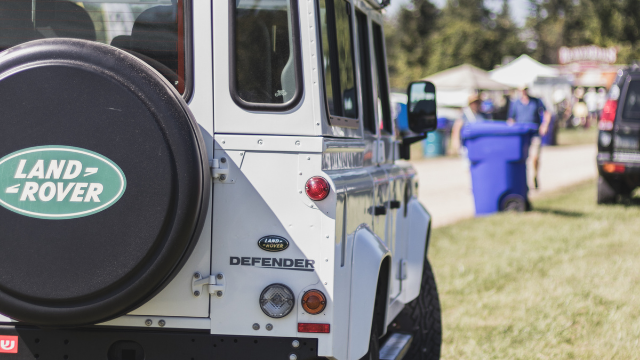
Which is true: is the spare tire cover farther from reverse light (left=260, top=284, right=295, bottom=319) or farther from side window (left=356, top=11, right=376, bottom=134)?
side window (left=356, top=11, right=376, bottom=134)

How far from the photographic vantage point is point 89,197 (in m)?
2.61

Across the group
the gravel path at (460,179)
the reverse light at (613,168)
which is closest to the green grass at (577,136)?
the gravel path at (460,179)

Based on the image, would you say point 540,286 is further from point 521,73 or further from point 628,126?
point 521,73

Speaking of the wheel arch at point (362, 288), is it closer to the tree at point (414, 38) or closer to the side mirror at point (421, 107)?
the side mirror at point (421, 107)

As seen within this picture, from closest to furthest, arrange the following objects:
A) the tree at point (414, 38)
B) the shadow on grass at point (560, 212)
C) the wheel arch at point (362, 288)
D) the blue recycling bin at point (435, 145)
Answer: the wheel arch at point (362, 288)
the shadow on grass at point (560, 212)
the blue recycling bin at point (435, 145)
the tree at point (414, 38)

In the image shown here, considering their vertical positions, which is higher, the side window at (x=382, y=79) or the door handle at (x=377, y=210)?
the side window at (x=382, y=79)

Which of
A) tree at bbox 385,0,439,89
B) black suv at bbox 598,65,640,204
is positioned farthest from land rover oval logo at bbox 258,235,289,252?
tree at bbox 385,0,439,89

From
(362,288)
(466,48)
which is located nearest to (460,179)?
(362,288)

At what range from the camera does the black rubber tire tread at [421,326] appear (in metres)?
4.73

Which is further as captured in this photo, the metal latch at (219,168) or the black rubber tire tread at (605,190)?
the black rubber tire tread at (605,190)

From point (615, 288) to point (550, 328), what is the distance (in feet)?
4.81

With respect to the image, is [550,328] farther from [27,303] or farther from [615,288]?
[27,303]

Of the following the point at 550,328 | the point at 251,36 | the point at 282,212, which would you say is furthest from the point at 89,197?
the point at 550,328

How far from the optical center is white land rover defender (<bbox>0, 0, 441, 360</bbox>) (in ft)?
8.55
